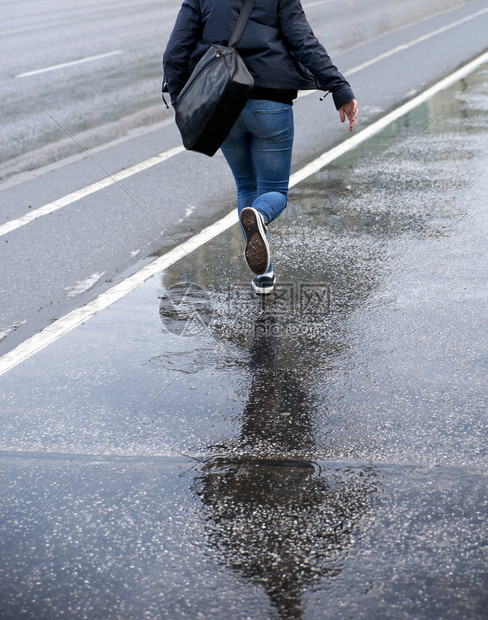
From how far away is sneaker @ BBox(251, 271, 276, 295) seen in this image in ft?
15.8

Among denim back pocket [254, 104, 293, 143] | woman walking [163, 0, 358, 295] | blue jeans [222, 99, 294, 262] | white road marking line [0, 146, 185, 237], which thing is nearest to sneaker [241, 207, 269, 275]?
woman walking [163, 0, 358, 295]

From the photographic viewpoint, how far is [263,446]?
325 cm

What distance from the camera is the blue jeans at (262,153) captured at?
427 centimetres

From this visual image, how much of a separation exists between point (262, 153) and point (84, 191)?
3.21 m

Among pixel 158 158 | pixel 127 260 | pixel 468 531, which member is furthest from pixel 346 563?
pixel 158 158

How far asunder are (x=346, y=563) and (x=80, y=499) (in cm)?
103

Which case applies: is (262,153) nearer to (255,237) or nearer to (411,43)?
(255,237)

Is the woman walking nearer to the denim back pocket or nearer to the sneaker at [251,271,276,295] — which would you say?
the denim back pocket

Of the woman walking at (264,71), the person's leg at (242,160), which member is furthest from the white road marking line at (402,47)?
the woman walking at (264,71)

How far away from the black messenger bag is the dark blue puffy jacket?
0.24ft

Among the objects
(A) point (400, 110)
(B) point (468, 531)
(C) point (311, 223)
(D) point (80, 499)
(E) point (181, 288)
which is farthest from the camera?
(A) point (400, 110)

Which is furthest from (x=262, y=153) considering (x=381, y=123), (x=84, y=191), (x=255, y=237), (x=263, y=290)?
(x=381, y=123)

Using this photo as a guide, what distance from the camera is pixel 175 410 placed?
3.56 metres

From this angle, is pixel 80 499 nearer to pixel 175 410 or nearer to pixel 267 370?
pixel 175 410
